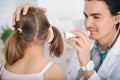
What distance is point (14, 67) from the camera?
0.75 meters

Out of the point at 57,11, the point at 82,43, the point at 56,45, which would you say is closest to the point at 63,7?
the point at 57,11

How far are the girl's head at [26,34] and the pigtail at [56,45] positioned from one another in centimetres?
4

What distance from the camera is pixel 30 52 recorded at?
0.75 metres

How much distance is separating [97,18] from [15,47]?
0.28m

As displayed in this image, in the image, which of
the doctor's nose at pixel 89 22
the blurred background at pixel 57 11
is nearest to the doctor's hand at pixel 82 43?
the doctor's nose at pixel 89 22

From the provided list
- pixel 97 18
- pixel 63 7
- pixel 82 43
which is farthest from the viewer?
pixel 63 7

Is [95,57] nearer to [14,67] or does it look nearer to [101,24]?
[101,24]

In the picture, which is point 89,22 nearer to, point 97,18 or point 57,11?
point 97,18

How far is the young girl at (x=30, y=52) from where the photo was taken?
722 millimetres

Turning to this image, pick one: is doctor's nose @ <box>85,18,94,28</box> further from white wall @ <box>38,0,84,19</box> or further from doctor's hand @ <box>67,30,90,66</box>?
white wall @ <box>38,0,84,19</box>

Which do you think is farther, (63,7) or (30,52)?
(63,7)

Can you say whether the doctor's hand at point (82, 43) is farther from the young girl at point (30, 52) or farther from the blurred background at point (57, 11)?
the blurred background at point (57, 11)

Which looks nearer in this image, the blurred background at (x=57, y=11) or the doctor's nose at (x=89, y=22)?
the doctor's nose at (x=89, y=22)

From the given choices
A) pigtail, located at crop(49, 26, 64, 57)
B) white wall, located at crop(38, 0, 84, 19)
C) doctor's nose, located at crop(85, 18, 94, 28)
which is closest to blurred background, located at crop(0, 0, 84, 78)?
white wall, located at crop(38, 0, 84, 19)
